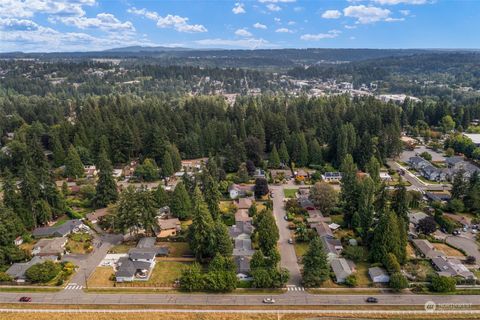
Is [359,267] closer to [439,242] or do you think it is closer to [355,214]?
[355,214]

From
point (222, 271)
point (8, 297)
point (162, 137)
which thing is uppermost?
point (162, 137)

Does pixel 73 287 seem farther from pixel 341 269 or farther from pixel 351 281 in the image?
pixel 351 281

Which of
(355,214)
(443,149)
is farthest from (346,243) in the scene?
(443,149)

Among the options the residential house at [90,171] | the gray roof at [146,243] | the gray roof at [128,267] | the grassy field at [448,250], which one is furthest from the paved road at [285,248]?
the residential house at [90,171]

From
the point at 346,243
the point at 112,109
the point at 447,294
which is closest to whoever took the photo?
the point at 447,294

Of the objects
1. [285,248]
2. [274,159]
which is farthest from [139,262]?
[274,159]

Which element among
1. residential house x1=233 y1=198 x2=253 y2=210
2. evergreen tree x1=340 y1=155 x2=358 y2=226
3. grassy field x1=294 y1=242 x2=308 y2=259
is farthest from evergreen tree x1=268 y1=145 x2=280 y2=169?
grassy field x1=294 y1=242 x2=308 y2=259

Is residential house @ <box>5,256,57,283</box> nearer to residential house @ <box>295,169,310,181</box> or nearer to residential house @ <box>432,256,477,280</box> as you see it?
residential house @ <box>295,169,310,181</box>
